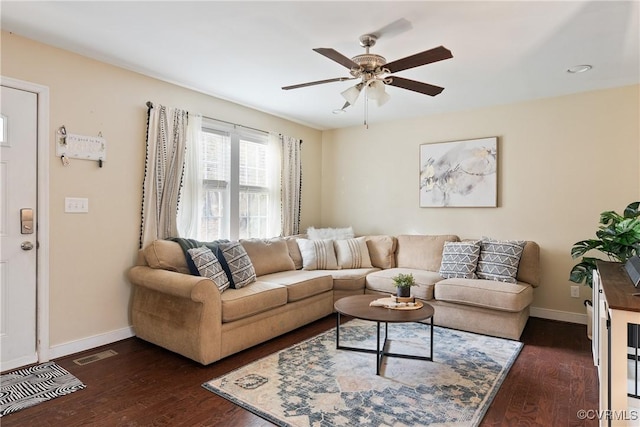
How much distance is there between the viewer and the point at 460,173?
4.52 meters

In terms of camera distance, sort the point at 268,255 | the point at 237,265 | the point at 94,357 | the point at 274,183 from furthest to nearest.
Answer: the point at 274,183 → the point at 268,255 → the point at 237,265 → the point at 94,357

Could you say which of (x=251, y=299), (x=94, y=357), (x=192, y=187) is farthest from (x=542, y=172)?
(x=94, y=357)

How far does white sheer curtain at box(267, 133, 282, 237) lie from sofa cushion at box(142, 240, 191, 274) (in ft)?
5.45

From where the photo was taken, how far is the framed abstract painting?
14.2ft

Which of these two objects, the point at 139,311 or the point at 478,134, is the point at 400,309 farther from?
the point at 478,134

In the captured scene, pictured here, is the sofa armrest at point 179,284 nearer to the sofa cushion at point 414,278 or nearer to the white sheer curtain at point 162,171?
the white sheer curtain at point 162,171

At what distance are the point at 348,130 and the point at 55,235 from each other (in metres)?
3.97

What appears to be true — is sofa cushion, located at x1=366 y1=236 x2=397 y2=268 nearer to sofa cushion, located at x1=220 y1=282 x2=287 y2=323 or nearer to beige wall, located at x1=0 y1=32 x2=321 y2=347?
sofa cushion, located at x1=220 y1=282 x2=287 y2=323

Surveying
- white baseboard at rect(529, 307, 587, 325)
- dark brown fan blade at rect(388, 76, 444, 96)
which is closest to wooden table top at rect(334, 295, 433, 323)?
dark brown fan blade at rect(388, 76, 444, 96)

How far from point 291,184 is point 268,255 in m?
1.37

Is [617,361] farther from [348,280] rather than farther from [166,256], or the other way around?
[166,256]

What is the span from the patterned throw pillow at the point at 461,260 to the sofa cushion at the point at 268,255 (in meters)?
1.74

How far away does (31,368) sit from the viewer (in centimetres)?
268

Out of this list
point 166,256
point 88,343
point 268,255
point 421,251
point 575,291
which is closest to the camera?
point 88,343
